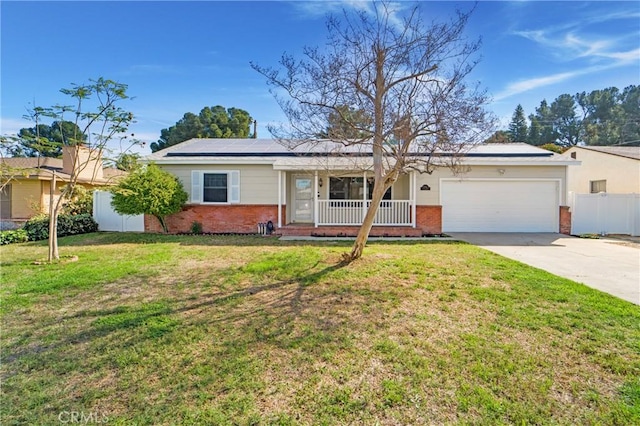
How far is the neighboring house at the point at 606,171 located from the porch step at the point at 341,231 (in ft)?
29.1

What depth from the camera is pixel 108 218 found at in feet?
48.0

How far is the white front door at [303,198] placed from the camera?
14734 mm

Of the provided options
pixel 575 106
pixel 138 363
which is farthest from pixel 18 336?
pixel 575 106

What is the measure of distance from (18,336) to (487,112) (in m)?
8.77

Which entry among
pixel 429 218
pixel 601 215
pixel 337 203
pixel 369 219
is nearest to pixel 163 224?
pixel 337 203

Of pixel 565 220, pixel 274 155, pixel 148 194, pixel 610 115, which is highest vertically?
pixel 610 115

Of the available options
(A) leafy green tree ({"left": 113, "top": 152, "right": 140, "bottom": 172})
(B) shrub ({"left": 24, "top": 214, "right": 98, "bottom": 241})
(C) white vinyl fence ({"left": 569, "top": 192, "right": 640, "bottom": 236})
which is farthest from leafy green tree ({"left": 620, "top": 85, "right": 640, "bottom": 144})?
(B) shrub ({"left": 24, "top": 214, "right": 98, "bottom": 241})

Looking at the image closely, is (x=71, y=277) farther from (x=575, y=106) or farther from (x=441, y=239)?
(x=575, y=106)

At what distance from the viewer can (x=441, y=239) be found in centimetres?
1161

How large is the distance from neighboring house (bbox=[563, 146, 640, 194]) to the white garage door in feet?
9.43

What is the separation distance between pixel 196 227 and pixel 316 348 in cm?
1116

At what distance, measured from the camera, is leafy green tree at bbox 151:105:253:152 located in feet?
113

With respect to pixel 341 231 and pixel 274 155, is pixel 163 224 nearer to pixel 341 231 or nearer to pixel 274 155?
pixel 274 155

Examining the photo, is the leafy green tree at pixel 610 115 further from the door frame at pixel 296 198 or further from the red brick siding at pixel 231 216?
the red brick siding at pixel 231 216
